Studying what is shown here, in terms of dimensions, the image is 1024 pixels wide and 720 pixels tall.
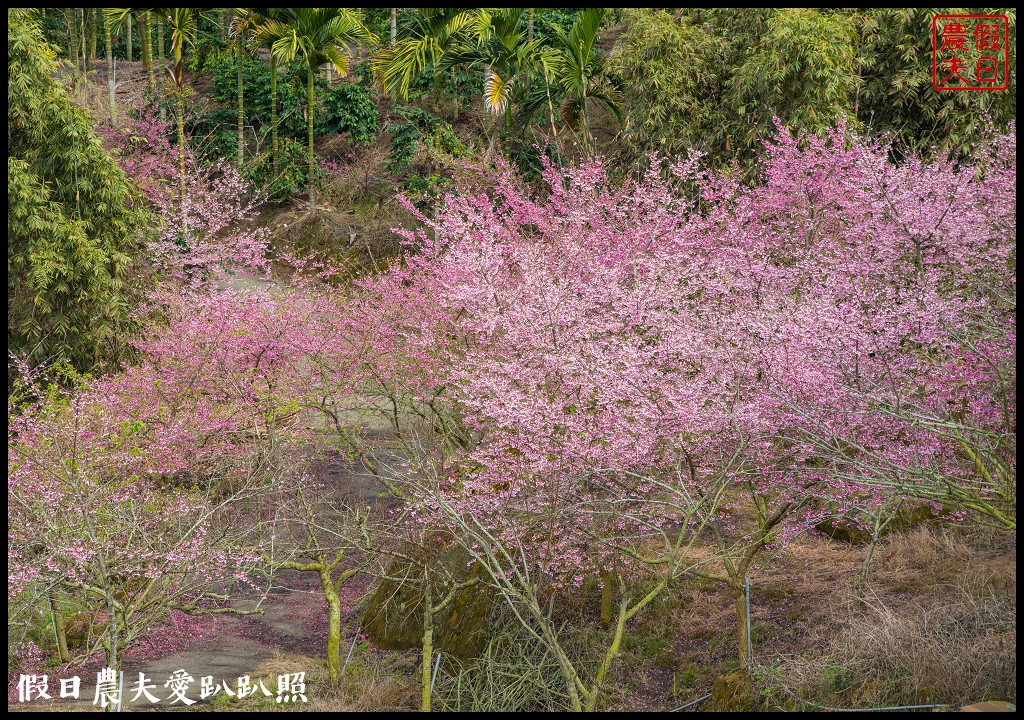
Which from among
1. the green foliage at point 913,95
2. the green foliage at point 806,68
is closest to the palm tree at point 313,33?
the green foliage at point 806,68

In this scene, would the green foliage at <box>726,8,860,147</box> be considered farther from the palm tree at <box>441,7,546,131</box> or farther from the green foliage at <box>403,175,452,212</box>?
the green foliage at <box>403,175,452,212</box>

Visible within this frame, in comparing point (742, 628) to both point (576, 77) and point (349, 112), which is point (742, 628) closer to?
point (576, 77)

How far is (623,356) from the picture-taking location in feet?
28.3

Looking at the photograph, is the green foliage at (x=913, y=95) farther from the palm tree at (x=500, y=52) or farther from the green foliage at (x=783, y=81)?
the palm tree at (x=500, y=52)

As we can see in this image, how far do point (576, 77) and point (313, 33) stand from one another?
7.66 m

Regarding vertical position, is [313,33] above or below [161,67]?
above

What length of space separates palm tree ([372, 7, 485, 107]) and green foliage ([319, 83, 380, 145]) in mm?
4400

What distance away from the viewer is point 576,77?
54.8ft

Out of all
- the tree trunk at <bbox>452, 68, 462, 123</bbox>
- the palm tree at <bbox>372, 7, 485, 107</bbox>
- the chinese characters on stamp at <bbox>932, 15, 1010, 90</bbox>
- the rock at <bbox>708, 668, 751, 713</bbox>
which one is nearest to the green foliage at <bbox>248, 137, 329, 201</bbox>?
the tree trunk at <bbox>452, 68, 462, 123</bbox>

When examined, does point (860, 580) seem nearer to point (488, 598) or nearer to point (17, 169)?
point (488, 598)

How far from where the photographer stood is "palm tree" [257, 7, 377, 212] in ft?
67.6

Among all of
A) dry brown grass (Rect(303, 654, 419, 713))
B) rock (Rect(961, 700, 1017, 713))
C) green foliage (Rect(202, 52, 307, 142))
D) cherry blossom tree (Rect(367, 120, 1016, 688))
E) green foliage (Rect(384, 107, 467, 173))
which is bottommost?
dry brown grass (Rect(303, 654, 419, 713))

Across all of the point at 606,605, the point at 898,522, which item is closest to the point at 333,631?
the point at 606,605

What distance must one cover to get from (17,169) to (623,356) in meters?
11.0
